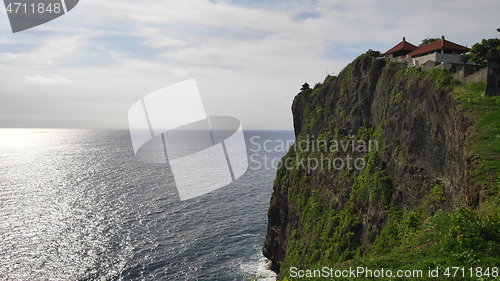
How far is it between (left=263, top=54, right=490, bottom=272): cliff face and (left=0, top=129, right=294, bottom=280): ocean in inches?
371

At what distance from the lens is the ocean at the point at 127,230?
38.5 m

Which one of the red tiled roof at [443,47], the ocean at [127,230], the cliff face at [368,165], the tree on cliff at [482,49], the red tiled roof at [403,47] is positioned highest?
the red tiled roof at [403,47]

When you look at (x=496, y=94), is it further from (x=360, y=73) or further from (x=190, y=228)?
(x=190, y=228)

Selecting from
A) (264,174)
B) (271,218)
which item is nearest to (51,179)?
(264,174)

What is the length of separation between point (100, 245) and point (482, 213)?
49.3 meters

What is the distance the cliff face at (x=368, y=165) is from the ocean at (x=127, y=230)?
9412mm

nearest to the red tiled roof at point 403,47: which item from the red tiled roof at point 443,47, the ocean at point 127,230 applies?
the red tiled roof at point 443,47

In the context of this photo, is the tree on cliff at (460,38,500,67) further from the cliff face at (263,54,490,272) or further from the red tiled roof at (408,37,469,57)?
the cliff face at (263,54,490,272)

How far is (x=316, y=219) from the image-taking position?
3328 cm

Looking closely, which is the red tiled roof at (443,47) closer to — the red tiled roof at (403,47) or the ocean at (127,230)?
the red tiled roof at (403,47)

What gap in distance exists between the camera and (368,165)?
2842cm

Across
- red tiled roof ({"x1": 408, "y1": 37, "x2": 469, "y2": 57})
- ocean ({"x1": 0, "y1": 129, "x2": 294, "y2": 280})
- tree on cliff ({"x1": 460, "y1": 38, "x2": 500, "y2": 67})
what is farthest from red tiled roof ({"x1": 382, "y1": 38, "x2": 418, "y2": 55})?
ocean ({"x1": 0, "y1": 129, "x2": 294, "y2": 280})

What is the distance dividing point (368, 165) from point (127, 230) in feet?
143

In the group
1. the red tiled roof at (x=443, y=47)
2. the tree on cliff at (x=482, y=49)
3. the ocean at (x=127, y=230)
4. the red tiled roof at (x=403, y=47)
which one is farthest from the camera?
the ocean at (x=127, y=230)
